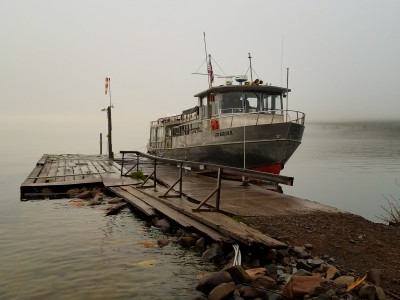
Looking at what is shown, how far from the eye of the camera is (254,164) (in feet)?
57.6

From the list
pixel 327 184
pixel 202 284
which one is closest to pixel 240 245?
pixel 202 284

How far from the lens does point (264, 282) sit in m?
5.32

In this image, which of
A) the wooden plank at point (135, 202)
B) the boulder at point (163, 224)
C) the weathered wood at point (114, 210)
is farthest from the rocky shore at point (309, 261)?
the weathered wood at point (114, 210)

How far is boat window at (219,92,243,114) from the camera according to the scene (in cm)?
1836

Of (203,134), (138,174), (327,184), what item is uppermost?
(203,134)

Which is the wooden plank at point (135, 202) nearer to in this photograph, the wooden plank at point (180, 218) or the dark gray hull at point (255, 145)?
the wooden plank at point (180, 218)

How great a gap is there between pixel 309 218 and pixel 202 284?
3614mm

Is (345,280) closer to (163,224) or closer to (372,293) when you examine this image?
(372,293)

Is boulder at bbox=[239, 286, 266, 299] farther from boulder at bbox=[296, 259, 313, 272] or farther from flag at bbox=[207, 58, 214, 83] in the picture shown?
flag at bbox=[207, 58, 214, 83]

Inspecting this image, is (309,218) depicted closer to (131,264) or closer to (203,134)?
(131,264)

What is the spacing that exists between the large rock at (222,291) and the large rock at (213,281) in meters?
0.24

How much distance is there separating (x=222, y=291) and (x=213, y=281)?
15.5 inches

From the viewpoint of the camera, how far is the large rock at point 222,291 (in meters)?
4.98

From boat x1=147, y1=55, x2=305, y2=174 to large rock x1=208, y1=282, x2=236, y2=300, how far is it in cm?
1055
